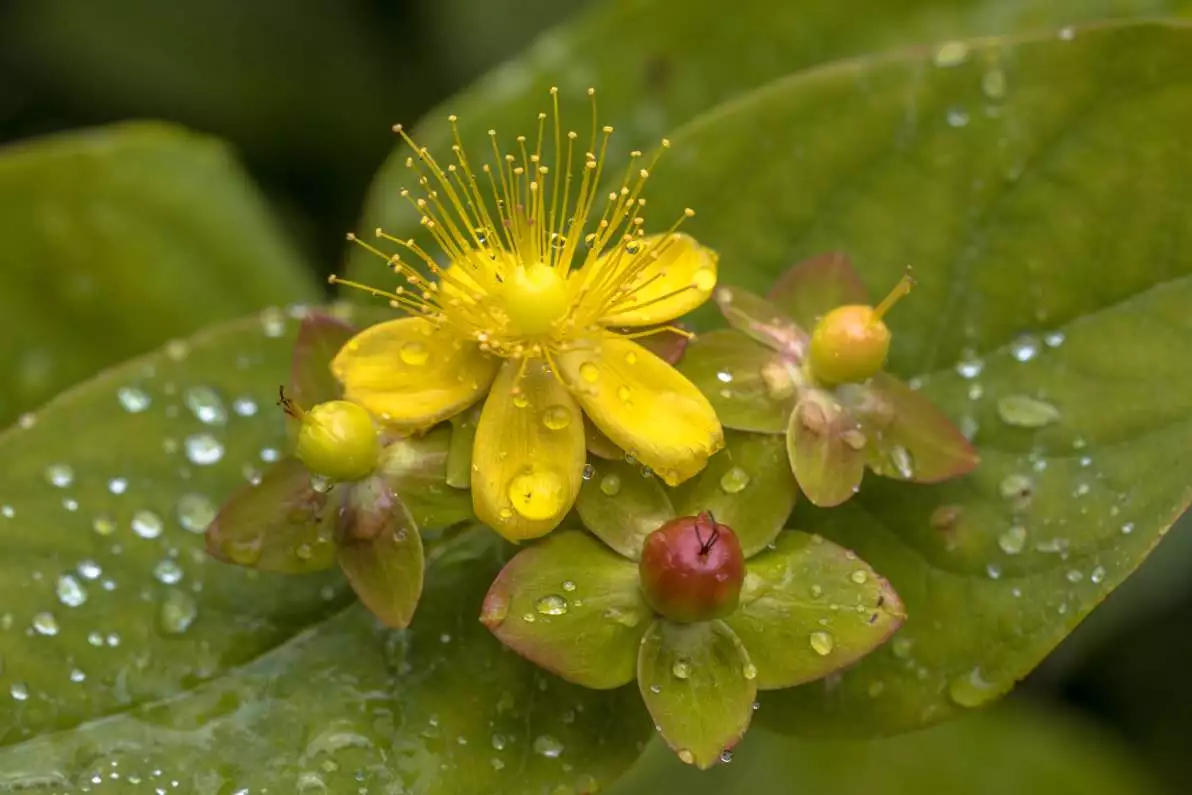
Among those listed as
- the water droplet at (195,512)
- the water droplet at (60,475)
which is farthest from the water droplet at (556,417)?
the water droplet at (60,475)

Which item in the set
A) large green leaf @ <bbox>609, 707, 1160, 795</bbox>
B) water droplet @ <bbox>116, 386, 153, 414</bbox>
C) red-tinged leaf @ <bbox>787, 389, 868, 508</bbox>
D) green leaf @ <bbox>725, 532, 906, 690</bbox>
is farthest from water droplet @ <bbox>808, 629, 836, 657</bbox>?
large green leaf @ <bbox>609, 707, 1160, 795</bbox>

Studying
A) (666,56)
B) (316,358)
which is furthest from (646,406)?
(666,56)

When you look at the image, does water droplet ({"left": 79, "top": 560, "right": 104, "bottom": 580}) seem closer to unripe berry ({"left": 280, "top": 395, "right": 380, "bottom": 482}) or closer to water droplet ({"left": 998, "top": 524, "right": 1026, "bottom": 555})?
unripe berry ({"left": 280, "top": 395, "right": 380, "bottom": 482})

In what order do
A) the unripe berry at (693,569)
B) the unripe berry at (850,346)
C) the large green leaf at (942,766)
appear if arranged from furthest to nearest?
the large green leaf at (942,766) < the unripe berry at (850,346) < the unripe berry at (693,569)

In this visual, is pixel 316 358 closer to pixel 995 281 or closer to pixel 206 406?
pixel 206 406

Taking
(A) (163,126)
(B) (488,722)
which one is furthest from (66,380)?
(B) (488,722)

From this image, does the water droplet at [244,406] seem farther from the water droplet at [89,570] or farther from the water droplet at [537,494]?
the water droplet at [537,494]
